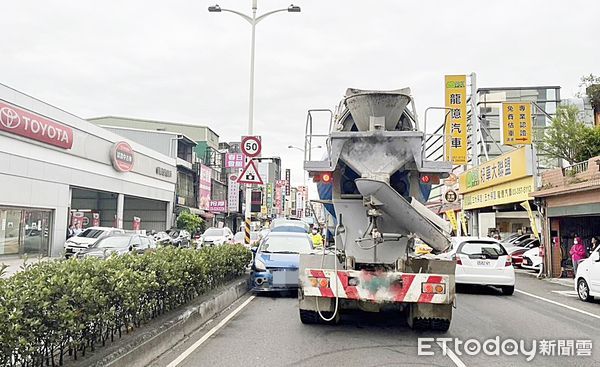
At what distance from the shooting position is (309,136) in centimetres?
821

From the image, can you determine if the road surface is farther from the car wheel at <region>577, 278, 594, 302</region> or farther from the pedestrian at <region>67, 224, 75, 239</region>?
the pedestrian at <region>67, 224, 75, 239</region>

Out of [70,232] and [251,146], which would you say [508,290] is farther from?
[70,232]

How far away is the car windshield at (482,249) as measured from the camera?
1370cm

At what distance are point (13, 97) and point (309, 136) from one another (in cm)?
1872

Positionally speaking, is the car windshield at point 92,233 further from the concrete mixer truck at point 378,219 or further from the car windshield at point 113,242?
the concrete mixer truck at point 378,219

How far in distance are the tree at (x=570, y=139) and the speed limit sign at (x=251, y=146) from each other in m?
19.2

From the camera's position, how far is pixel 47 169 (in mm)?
25234

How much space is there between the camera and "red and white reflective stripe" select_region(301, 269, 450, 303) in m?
7.45

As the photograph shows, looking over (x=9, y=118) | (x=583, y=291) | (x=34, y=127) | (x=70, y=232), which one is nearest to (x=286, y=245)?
(x=583, y=291)

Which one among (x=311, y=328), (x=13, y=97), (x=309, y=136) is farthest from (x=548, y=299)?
(x=13, y=97)

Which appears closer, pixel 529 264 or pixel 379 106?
pixel 379 106

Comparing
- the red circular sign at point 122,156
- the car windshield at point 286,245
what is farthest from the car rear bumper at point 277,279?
the red circular sign at point 122,156

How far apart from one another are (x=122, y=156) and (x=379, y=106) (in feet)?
95.2

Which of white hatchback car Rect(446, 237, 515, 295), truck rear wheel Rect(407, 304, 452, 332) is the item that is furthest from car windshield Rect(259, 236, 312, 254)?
truck rear wheel Rect(407, 304, 452, 332)
